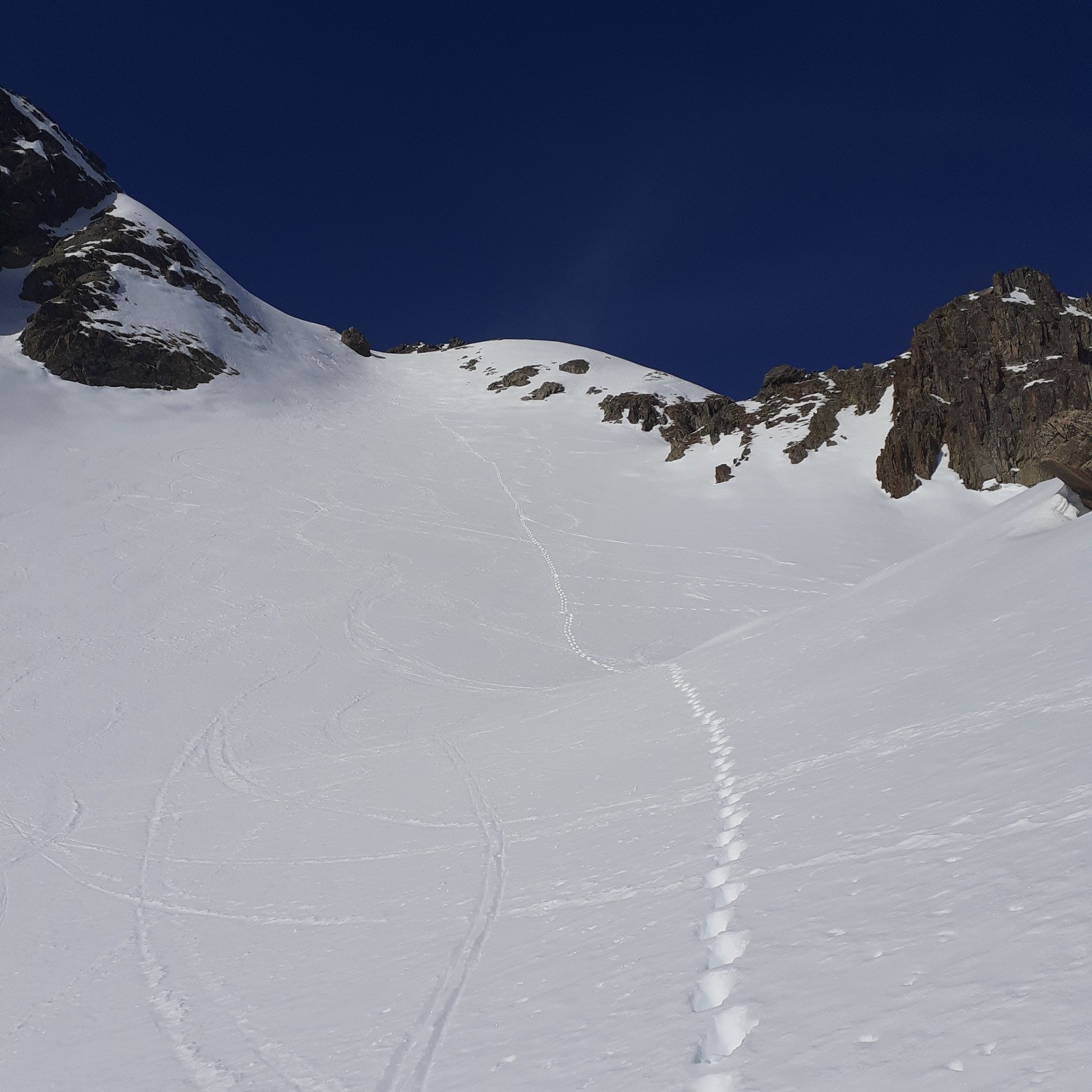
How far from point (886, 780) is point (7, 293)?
266 ft

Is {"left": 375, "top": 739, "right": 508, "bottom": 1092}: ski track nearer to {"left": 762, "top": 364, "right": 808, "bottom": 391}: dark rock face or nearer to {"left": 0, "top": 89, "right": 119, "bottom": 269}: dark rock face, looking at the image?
{"left": 762, "top": 364, "right": 808, "bottom": 391}: dark rock face

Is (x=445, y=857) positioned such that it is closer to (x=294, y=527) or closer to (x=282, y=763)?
(x=282, y=763)

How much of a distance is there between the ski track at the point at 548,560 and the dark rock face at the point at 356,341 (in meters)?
37.7

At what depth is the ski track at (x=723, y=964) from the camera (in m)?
2.79

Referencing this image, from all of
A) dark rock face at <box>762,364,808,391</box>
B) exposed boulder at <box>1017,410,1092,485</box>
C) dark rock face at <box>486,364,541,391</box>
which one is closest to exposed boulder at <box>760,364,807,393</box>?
dark rock face at <box>762,364,808,391</box>

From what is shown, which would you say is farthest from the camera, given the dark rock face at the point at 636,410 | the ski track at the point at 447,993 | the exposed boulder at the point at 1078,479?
the dark rock face at the point at 636,410

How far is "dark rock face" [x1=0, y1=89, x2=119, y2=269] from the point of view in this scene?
70500 millimetres

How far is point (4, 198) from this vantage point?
71.2 metres

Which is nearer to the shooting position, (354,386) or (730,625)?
(730,625)

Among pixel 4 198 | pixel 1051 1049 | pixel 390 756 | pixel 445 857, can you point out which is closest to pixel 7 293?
pixel 4 198

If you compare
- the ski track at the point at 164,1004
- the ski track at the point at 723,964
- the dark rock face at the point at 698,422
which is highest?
the dark rock face at the point at 698,422

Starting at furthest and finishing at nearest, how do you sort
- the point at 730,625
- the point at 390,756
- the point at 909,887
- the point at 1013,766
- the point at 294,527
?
the point at 294,527 → the point at 730,625 → the point at 390,756 → the point at 1013,766 → the point at 909,887

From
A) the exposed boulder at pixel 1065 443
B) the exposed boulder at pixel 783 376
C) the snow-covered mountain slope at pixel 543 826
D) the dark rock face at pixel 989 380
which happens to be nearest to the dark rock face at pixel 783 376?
the exposed boulder at pixel 783 376

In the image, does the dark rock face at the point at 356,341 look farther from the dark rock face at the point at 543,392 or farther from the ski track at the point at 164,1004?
the ski track at the point at 164,1004
